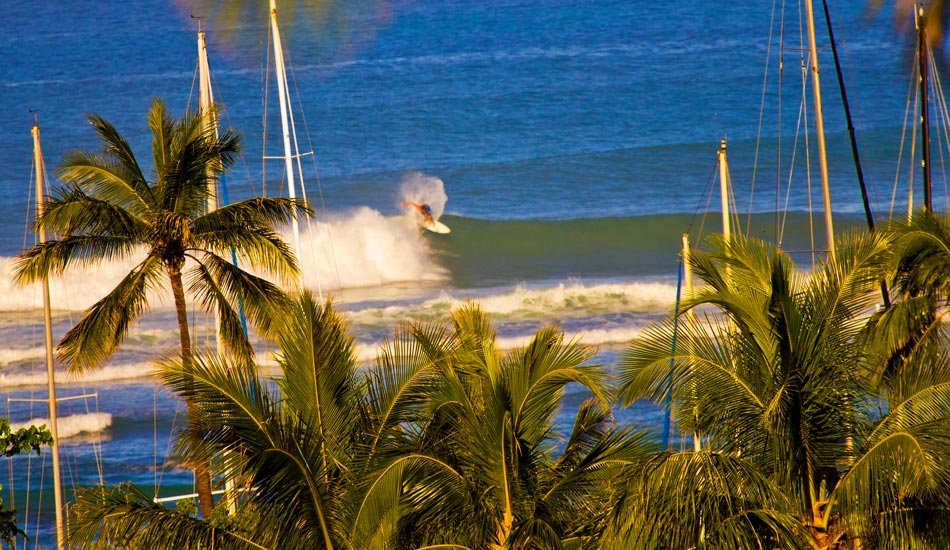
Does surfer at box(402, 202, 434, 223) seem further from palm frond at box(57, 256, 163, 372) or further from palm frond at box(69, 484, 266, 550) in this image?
palm frond at box(69, 484, 266, 550)

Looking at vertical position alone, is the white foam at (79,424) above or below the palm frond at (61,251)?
below

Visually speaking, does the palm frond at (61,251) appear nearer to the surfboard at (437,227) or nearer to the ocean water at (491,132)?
the ocean water at (491,132)

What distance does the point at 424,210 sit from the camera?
1912 inches

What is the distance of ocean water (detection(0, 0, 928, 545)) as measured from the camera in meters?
43.8

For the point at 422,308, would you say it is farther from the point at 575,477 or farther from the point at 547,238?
the point at 575,477

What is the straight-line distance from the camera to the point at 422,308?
4259 cm

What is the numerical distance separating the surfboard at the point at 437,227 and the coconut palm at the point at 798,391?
36.3 meters

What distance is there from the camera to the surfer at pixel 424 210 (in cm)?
4830

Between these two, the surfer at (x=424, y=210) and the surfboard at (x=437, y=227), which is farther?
the surfer at (x=424, y=210)

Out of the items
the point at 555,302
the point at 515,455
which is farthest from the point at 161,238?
the point at 555,302

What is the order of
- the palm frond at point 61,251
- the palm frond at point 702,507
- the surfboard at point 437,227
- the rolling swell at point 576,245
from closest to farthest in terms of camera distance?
the palm frond at point 702,507 → the palm frond at point 61,251 → the rolling swell at point 576,245 → the surfboard at point 437,227

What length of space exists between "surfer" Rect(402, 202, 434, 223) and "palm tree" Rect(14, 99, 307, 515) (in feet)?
104

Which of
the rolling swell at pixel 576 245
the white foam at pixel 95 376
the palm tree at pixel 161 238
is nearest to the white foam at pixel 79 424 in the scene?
the white foam at pixel 95 376

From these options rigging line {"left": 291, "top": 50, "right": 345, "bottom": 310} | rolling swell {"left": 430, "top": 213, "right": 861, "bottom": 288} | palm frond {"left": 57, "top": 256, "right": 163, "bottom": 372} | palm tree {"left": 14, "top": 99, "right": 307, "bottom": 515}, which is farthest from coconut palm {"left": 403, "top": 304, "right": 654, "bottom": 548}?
rolling swell {"left": 430, "top": 213, "right": 861, "bottom": 288}
